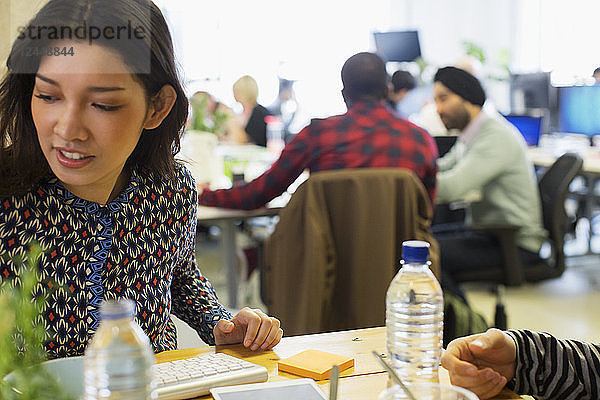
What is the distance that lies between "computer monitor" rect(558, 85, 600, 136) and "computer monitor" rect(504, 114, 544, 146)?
191mm

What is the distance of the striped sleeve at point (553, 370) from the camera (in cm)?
107

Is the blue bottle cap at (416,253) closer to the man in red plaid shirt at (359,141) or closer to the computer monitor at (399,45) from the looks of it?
the man in red plaid shirt at (359,141)

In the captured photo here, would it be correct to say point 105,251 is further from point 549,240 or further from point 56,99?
point 549,240

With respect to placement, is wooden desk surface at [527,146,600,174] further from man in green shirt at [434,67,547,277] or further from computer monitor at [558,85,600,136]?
man in green shirt at [434,67,547,277]

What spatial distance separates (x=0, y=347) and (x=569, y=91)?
17.8ft

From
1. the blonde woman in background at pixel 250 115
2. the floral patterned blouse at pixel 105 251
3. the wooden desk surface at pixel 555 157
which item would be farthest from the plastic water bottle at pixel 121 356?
the blonde woman in background at pixel 250 115

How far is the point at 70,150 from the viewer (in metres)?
1.12

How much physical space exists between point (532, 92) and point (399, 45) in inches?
57.1

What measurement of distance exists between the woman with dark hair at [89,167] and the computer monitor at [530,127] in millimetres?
4513

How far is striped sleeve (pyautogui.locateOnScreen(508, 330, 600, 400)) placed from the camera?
3.51ft

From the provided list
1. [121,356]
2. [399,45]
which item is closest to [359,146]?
[121,356]

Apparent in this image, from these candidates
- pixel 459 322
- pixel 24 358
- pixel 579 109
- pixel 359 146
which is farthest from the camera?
pixel 579 109

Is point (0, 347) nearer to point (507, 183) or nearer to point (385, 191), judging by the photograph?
point (385, 191)

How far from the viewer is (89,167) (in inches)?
44.8
